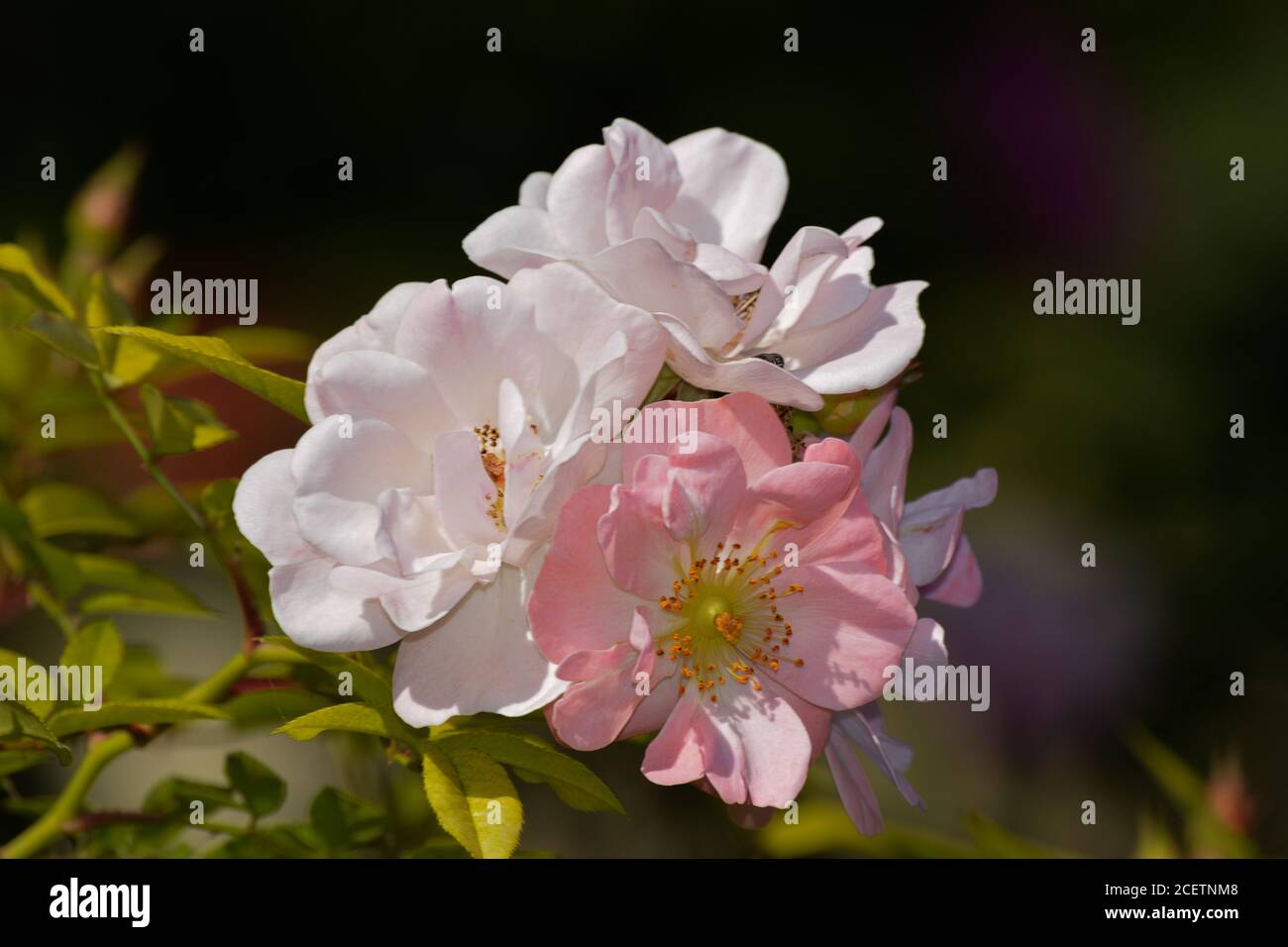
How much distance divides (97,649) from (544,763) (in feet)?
1.00

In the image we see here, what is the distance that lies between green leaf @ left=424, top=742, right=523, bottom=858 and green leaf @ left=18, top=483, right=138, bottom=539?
1.43ft

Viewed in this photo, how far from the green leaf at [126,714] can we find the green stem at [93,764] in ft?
0.17

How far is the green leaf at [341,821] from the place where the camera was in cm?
83

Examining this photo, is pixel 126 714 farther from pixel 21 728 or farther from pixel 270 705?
pixel 270 705

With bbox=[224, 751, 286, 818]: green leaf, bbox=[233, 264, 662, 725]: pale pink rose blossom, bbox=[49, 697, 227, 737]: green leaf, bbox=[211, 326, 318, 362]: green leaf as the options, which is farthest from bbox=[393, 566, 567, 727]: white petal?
bbox=[211, 326, 318, 362]: green leaf

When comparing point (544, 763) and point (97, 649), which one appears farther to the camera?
point (97, 649)

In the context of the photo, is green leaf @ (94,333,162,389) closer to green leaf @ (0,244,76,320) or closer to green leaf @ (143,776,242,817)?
green leaf @ (0,244,76,320)

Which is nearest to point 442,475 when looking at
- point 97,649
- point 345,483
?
point 345,483

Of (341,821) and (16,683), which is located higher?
(16,683)

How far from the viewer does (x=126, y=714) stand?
0.71m

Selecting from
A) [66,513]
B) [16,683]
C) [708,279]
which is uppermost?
[708,279]

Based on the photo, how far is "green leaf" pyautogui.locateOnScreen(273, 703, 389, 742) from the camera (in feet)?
2.09

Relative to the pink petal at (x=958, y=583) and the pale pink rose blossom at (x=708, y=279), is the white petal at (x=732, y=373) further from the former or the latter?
the pink petal at (x=958, y=583)

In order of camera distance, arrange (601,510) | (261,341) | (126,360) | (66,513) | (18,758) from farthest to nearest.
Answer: (261,341) < (66,513) < (126,360) < (18,758) < (601,510)
